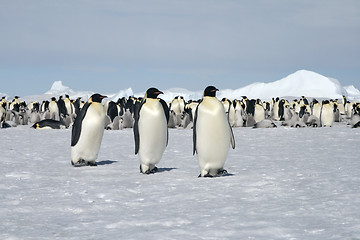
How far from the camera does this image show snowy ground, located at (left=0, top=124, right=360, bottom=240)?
151 inches

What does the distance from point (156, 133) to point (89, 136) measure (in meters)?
1.45

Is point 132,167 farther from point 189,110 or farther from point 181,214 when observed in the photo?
point 189,110

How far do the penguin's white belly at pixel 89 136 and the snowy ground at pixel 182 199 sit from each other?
30 cm

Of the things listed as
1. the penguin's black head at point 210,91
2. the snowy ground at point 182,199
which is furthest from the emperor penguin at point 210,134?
the snowy ground at point 182,199

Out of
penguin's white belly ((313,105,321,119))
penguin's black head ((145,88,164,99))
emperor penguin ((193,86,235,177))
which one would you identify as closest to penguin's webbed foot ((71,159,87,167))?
penguin's black head ((145,88,164,99))

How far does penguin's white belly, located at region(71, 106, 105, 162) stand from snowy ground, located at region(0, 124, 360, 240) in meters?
0.30

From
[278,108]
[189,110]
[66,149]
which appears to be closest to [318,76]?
[278,108]

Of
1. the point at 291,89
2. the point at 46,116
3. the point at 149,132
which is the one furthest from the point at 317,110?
the point at 291,89

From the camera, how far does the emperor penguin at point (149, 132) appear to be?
7352mm

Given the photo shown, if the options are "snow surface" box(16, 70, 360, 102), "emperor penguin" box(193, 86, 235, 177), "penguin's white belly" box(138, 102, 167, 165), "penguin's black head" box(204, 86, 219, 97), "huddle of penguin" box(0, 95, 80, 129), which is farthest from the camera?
"snow surface" box(16, 70, 360, 102)

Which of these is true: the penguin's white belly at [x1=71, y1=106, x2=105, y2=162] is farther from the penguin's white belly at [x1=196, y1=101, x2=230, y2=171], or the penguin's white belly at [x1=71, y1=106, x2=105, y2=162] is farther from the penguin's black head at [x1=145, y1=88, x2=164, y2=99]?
the penguin's white belly at [x1=196, y1=101, x2=230, y2=171]

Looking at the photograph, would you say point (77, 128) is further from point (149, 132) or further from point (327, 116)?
point (327, 116)

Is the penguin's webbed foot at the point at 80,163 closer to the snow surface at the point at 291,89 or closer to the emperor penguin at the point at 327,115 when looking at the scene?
the emperor penguin at the point at 327,115

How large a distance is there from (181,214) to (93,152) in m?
4.26
